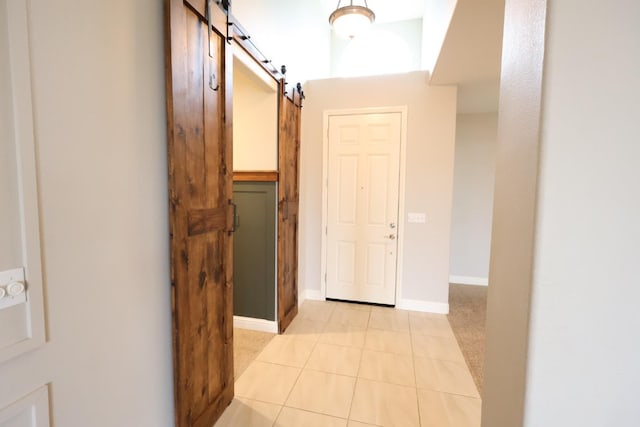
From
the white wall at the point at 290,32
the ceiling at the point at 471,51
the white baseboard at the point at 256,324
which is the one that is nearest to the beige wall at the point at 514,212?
the ceiling at the point at 471,51

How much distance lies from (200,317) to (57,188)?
0.94 metres

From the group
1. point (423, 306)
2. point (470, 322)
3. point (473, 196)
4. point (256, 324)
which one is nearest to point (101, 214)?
point (256, 324)

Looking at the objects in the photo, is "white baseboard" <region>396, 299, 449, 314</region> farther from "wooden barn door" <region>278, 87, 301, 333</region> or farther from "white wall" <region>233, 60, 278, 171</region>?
"white wall" <region>233, 60, 278, 171</region>

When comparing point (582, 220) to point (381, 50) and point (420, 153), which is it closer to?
point (420, 153)

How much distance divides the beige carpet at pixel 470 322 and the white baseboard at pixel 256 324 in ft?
5.88

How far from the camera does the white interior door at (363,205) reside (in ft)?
11.5

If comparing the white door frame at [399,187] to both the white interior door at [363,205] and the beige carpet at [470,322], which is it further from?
the beige carpet at [470,322]

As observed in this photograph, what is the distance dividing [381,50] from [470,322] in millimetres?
4450

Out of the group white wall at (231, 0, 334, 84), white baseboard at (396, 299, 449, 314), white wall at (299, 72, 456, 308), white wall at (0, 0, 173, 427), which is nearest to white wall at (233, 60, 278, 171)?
white wall at (231, 0, 334, 84)

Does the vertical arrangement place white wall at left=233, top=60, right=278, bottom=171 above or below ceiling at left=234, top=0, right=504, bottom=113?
below

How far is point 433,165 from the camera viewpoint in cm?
337

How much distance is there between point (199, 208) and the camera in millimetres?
1542

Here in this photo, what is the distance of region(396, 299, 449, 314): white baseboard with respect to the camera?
11.3ft

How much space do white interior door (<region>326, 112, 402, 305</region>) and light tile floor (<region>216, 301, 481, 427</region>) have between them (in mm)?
578
